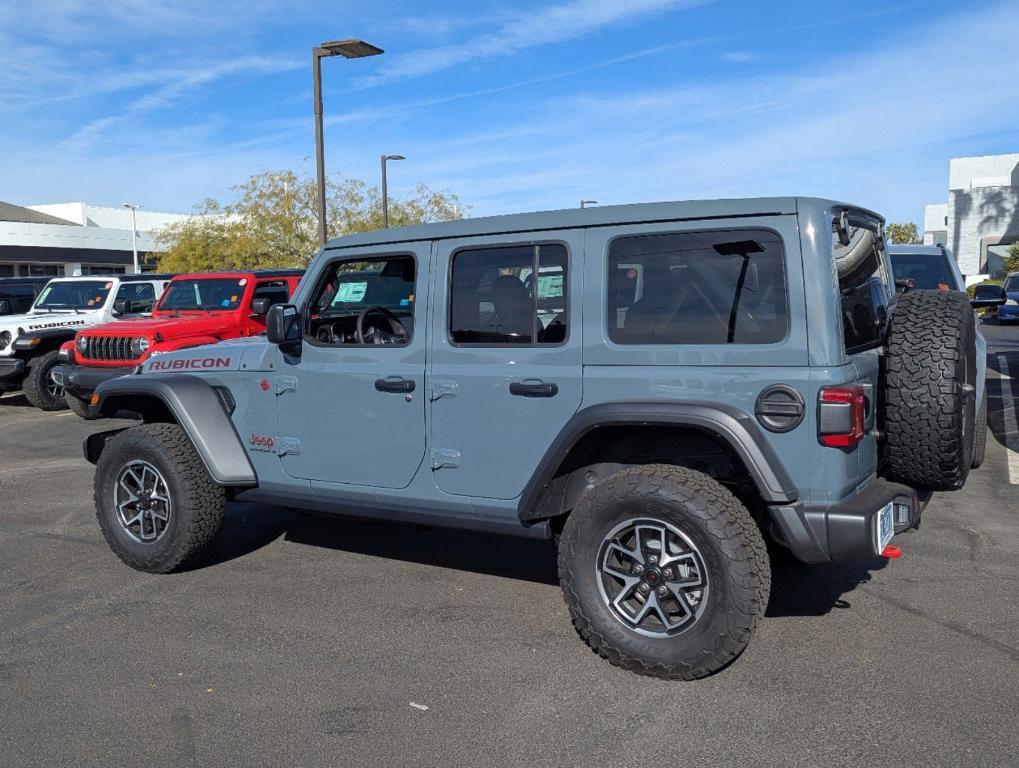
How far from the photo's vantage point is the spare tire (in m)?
3.93

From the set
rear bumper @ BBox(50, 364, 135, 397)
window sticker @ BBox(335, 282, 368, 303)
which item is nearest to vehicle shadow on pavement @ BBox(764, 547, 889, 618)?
window sticker @ BBox(335, 282, 368, 303)

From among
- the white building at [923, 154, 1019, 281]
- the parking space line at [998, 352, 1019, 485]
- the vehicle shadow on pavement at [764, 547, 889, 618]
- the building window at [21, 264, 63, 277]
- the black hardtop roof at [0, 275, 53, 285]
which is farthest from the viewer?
the white building at [923, 154, 1019, 281]

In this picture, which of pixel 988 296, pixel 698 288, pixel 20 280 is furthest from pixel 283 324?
pixel 20 280

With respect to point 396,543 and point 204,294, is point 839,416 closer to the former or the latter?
point 396,543

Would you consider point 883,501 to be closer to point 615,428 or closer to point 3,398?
point 615,428

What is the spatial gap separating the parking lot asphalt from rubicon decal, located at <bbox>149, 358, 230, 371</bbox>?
3.83 ft

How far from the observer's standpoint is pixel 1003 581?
5082 millimetres

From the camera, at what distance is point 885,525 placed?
3.89 m

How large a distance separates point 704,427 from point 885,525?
854 millimetres

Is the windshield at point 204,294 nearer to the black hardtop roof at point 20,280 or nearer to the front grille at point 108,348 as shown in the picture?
the front grille at point 108,348

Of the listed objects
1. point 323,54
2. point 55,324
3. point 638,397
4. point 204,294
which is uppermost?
point 323,54

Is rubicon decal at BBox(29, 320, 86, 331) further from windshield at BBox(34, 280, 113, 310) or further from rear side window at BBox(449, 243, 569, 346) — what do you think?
rear side window at BBox(449, 243, 569, 346)

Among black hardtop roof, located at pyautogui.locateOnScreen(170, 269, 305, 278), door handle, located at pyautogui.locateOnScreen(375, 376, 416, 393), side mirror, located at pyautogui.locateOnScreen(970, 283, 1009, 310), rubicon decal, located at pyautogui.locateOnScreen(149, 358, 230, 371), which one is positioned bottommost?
door handle, located at pyautogui.locateOnScreen(375, 376, 416, 393)

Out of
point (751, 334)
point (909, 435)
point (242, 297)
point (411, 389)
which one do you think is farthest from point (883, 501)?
point (242, 297)
